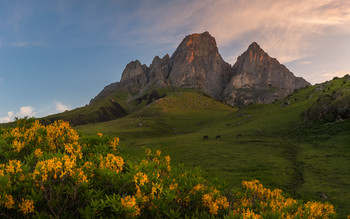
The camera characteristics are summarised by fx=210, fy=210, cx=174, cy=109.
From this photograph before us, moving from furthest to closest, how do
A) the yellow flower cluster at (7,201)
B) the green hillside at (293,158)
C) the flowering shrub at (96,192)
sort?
the green hillside at (293,158) → the flowering shrub at (96,192) → the yellow flower cluster at (7,201)

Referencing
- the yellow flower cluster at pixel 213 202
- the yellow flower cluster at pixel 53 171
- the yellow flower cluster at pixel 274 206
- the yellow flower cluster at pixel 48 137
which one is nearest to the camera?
the yellow flower cluster at pixel 53 171

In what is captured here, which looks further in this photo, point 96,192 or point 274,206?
point 274,206

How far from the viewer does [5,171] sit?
6215 mm

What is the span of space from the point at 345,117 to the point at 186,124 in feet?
360

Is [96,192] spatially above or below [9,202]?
below

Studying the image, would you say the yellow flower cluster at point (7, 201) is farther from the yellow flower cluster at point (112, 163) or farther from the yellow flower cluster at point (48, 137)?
the yellow flower cluster at point (48, 137)

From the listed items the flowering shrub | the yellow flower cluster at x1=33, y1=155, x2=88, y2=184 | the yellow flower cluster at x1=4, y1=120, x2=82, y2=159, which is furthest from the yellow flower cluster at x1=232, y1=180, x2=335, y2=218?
the yellow flower cluster at x1=4, y1=120, x2=82, y2=159

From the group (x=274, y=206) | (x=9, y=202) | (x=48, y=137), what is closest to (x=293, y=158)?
(x=274, y=206)

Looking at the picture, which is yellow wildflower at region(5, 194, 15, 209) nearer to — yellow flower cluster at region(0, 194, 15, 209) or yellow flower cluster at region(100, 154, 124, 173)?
yellow flower cluster at region(0, 194, 15, 209)

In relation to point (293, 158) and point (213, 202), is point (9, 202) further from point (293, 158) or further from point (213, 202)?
point (293, 158)

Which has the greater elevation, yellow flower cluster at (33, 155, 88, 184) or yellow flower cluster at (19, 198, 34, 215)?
yellow flower cluster at (33, 155, 88, 184)

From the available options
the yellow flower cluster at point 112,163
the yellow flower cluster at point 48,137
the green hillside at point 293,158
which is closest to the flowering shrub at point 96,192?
the yellow flower cluster at point 112,163

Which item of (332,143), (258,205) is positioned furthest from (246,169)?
(258,205)

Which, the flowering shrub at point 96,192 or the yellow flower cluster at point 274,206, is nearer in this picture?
the flowering shrub at point 96,192
